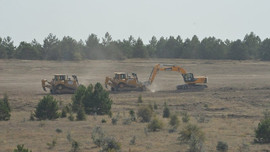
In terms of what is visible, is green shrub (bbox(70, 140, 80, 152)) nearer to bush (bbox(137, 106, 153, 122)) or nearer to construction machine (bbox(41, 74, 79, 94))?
bush (bbox(137, 106, 153, 122))

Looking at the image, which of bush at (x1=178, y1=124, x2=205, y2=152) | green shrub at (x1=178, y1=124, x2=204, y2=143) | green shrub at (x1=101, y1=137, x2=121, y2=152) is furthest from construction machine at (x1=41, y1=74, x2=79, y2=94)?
green shrub at (x1=101, y1=137, x2=121, y2=152)

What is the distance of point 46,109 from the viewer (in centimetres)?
3306

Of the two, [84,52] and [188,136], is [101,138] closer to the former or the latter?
[188,136]

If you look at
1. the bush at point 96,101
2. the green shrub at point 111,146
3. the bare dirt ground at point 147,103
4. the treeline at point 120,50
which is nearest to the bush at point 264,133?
the bare dirt ground at point 147,103

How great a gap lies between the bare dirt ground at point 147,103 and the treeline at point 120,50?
44.1 ft

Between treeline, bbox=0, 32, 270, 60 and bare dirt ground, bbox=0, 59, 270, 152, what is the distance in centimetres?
1345

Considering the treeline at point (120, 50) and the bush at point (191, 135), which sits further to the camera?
the treeline at point (120, 50)

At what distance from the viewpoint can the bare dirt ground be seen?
81.9 ft

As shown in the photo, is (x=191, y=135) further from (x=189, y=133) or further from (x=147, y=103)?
(x=147, y=103)

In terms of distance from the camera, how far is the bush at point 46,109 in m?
32.9

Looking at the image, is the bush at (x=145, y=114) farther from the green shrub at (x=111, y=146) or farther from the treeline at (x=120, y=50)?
the treeline at (x=120, y=50)

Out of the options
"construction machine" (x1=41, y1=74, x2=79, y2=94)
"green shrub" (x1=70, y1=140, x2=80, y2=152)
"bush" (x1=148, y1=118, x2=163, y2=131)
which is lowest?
"green shrub" (x1=70, y1=140, x2=80, y2=152)

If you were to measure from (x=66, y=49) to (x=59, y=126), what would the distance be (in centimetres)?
6777

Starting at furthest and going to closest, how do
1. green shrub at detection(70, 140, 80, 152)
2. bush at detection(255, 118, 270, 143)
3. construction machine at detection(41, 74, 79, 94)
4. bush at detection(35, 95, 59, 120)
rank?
construction machine at detection(41, 74, 79, 94), bush at detection(35, 95, 59, 120), bush at detection(255, 118, 270, 143), green shrub at detection(70, 140, 80, 152)
